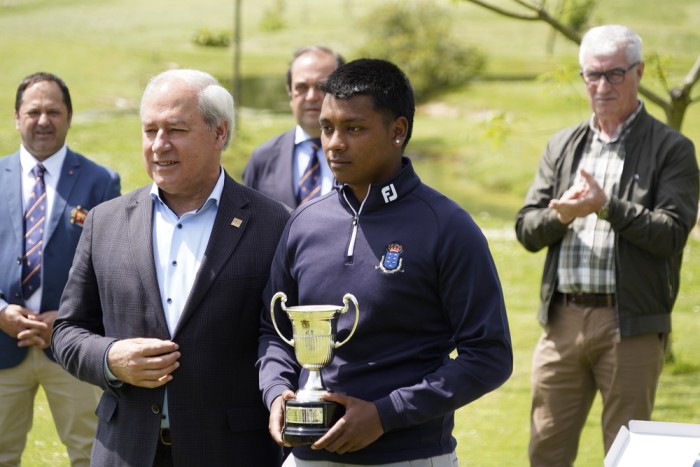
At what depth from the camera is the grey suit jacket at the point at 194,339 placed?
387cm

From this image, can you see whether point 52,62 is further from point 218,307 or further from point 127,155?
point 218,307

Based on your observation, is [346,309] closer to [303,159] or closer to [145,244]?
[145,244]

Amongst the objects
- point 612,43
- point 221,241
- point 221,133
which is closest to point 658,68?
point 612,43

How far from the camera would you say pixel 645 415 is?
5660 millimetres

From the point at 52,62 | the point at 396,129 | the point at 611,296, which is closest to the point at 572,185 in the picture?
the point at 611,296

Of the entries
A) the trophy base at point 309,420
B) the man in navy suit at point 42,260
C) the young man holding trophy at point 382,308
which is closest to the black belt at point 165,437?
the young man holding trophy at point 382,308

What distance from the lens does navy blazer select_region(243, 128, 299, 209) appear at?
6.17 meters

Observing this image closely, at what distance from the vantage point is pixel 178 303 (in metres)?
3.92

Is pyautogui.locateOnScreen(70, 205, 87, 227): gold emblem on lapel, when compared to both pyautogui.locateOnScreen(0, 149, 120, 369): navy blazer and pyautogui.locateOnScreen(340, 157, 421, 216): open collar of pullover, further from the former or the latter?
pyautogui.locateOnScreen(340, 157, 421, 216): open collar of pullover

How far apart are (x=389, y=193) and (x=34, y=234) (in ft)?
9.86

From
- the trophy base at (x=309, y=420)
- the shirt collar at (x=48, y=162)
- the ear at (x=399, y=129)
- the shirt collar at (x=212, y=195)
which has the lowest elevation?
the shirt collar at (x=48, y=162)

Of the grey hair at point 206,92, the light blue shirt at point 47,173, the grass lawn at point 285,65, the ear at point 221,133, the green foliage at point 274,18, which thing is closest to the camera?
the grey hair at point 206,92

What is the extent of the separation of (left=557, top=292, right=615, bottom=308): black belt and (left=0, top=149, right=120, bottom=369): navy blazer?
2.58m

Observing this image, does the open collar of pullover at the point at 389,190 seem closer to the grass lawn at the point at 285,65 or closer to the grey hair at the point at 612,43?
the grey hair at the point at 612,43
